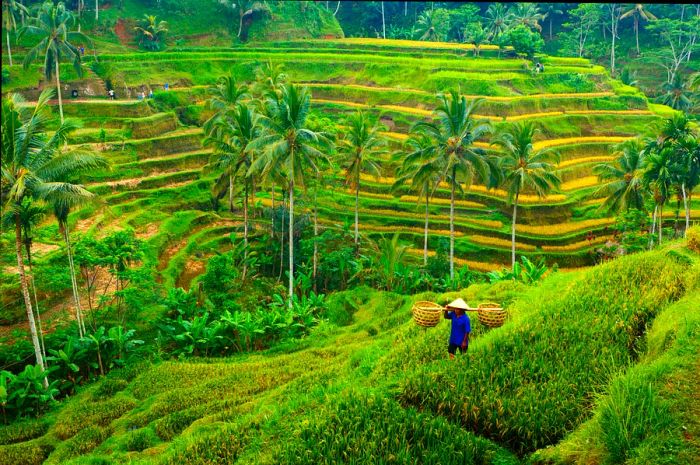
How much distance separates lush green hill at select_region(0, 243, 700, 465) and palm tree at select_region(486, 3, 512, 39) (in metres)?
42.7

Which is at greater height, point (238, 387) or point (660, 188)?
point (660, 188)

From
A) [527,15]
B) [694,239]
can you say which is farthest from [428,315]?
[527,15]

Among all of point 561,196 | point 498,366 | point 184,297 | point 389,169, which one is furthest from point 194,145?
point 498,366

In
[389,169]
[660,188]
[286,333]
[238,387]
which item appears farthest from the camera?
[389,169]

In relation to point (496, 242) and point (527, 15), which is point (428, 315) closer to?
point (496, 242)

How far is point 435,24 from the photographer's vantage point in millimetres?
53062

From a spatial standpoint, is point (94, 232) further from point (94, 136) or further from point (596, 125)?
point (596, 125)

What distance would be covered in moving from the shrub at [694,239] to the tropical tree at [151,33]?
40080 mm

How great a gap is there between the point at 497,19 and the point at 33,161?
156 ft

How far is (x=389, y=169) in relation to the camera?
29.4m

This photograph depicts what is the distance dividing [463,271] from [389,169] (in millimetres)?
12412

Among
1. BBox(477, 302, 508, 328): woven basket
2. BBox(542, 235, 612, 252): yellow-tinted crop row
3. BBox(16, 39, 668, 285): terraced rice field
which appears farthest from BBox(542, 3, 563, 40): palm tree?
BBox(477, 302, 508, 328): woven basket

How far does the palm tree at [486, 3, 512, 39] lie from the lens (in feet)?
164

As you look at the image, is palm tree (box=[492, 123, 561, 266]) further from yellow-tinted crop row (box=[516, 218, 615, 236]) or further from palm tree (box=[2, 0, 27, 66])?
palm tree (box=[2, 0, 27, 66])
